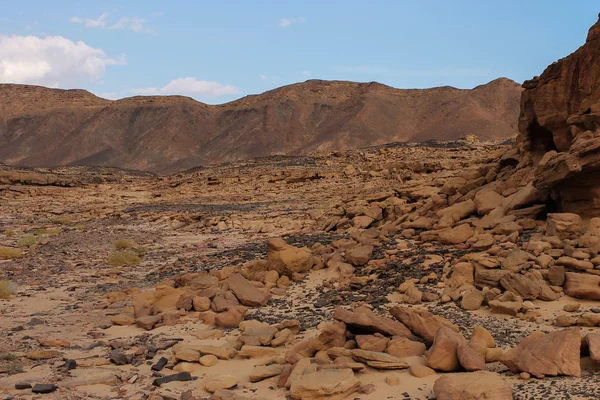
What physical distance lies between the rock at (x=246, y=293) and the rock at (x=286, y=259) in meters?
0.96

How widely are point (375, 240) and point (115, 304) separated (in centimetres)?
491

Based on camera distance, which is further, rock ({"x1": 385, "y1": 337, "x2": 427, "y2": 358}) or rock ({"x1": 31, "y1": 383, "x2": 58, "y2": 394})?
rock ({"x1": 385, "y1": 337, "x2": 427, "y2": 358})

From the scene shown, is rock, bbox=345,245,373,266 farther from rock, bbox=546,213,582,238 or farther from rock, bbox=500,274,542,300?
rock, bbox=546,213,582,238

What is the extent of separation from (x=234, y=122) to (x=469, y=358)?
9500 cm

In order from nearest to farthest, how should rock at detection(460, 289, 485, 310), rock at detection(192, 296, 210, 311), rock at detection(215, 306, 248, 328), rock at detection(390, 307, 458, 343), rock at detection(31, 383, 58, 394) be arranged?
rock at detection(31, 383, 58, 394) < rock at detection(390, 307, 458, 343) < rock at detection(460, 289, 485, 310) < rock at detection(215, 306, 248, 328) < rock at detection(192, 296, 210, 311)

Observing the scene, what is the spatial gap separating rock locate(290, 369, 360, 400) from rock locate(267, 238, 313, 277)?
5001mm

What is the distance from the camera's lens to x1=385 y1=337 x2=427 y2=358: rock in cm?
602

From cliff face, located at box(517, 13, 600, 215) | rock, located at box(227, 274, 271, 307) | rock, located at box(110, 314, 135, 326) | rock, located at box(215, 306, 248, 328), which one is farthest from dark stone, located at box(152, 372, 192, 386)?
cliff face, located at box(517, 13, 600, 215)

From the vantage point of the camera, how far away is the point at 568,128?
11461 mm

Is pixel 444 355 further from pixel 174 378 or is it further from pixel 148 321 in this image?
pixel 148 321

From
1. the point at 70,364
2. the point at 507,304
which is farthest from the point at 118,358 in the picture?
the point at 507,304

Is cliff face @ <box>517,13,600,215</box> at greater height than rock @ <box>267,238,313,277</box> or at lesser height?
greater

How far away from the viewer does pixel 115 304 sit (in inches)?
388

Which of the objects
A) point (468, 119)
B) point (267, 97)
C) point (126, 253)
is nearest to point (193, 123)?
point (267, 97)
